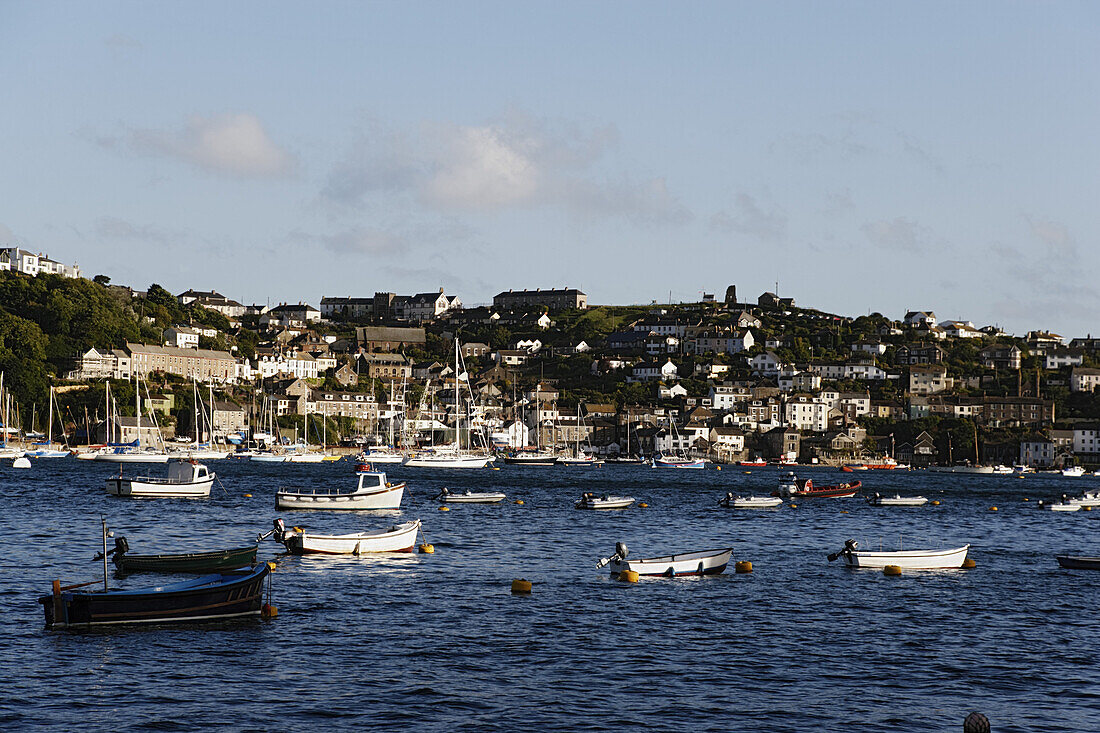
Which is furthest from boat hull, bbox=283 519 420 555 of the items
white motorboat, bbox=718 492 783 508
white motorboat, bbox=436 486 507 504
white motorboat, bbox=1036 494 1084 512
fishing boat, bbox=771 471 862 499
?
white motorboat, bbox=1036 494 1084 512

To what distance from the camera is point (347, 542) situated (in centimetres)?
4966

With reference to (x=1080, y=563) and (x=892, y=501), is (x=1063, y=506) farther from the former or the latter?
(x=1080, y=563)

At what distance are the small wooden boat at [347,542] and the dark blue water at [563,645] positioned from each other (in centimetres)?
94

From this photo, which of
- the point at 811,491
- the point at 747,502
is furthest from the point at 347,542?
the point at 811,491

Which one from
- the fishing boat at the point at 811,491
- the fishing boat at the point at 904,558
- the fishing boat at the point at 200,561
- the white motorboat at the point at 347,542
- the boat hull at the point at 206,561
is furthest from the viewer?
the fishing boat at the point at 811,491

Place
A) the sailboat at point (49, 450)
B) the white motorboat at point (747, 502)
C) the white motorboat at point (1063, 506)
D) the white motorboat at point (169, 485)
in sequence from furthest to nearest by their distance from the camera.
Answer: the sailboat at point (49, 450), the white motorboat at point (1063, 506), the white motorboat at point (747, 502), the white motorboat at point (169, 485)

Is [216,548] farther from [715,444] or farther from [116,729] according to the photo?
[715,444]

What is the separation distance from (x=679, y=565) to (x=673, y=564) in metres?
0.30

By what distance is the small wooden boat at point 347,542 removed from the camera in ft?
160

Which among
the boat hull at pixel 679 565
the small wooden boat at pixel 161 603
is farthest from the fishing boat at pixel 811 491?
the small wooden boat at pixel 161 603

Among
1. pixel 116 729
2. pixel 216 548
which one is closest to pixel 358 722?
pixel 116 729

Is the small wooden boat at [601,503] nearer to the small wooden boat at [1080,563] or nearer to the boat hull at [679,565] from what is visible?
the boat hull at [679,565]

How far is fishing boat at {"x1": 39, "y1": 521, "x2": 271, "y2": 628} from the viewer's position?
32469 mm

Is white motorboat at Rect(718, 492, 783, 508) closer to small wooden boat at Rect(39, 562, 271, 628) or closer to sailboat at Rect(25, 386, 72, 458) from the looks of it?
small wooden boat at Rect(39, 562, 271, 628)
